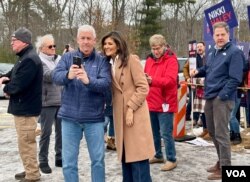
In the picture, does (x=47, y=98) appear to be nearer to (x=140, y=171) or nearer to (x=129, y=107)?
(x=129, y=107)

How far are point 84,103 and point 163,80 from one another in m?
1.61

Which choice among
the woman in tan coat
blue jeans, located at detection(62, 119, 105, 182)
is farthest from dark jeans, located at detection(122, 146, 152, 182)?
blue jeans, located at detection(62, 119, 105, 182)

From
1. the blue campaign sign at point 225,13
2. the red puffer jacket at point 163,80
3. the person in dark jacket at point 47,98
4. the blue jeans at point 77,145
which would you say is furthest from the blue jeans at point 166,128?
the blue campaign sign at point 225,13

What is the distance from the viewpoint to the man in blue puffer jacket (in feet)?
13.5

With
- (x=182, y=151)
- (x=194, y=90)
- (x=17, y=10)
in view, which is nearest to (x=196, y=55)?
(x=194, y=90)

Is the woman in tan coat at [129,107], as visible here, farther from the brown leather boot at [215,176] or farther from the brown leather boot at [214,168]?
the brown leather boot at [214,168]

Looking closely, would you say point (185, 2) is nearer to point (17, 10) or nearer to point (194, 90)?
point (17, 10)

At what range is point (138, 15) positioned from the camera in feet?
120

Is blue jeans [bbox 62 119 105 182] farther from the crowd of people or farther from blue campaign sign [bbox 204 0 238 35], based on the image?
blue campaign sign [bbox 204 0 238 35]

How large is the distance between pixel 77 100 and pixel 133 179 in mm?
1010

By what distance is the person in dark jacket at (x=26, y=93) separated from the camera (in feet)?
16.4

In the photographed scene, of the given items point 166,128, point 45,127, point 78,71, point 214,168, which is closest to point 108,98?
point 78,71

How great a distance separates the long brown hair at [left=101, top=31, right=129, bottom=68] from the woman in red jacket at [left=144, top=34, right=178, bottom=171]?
1251 mm

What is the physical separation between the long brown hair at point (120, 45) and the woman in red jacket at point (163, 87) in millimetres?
1251
